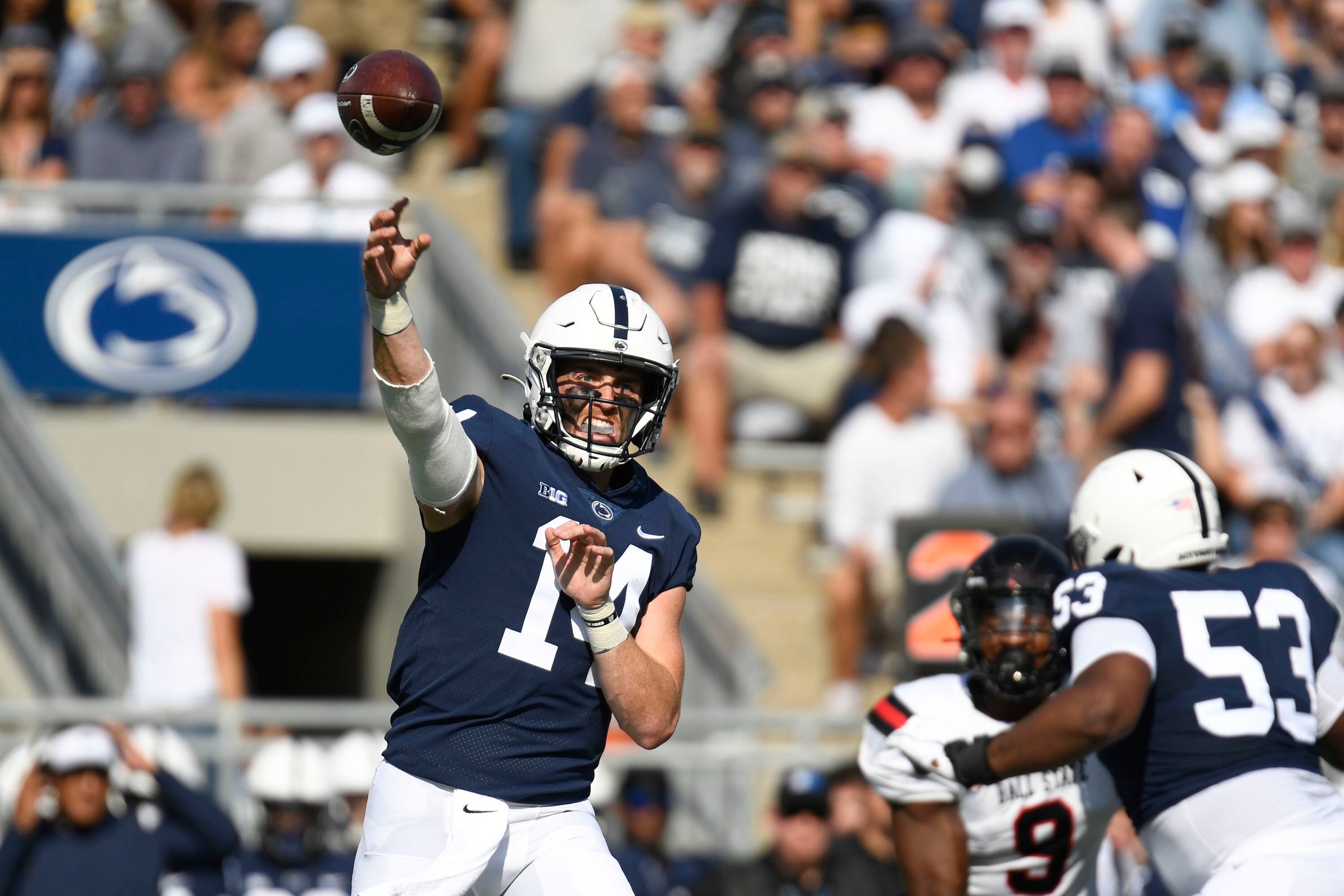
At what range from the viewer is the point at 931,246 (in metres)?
11.5

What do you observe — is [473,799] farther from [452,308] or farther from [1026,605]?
[452,308]

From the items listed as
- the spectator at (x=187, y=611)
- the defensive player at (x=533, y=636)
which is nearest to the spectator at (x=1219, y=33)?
the spectator at (x=187, y=611)

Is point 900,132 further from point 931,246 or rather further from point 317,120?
point 317,120

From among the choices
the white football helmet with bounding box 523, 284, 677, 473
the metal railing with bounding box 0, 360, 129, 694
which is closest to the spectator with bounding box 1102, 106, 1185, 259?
the metal railing with bounding box 0, 360, 129, 694

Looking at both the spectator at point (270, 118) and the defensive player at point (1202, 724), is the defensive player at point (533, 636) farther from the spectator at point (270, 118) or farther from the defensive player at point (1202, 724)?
the spectator at point (270, 118)

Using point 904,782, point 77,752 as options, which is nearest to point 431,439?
point 904,782

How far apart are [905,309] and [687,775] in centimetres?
292

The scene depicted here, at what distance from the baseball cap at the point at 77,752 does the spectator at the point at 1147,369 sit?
5.27 meters

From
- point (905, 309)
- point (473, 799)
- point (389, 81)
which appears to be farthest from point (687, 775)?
point (389, 81)

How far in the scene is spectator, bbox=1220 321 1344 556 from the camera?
11.2m

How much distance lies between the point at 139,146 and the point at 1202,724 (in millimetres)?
7961

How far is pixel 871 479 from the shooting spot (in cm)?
1037

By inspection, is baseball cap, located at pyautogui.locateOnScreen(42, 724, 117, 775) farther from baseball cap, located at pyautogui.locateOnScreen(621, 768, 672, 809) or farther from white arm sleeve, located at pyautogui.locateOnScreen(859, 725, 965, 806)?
white arm sleeve, located at pyautogui.locateOnScreen(859, 725, 965, 806)

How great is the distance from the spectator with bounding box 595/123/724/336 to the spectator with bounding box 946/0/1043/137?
6.06ft
